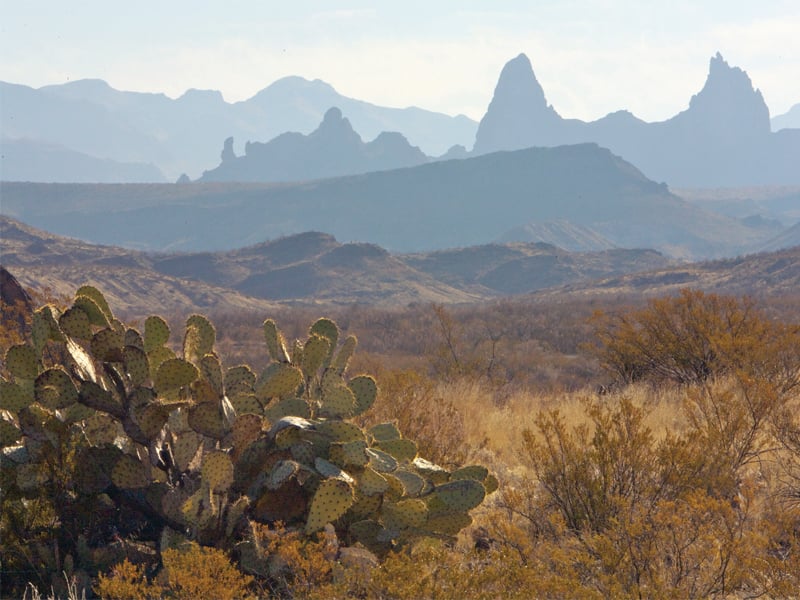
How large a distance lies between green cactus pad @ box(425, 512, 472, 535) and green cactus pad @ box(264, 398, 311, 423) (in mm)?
938

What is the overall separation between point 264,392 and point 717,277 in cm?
6940

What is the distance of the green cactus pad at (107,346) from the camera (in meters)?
4.63

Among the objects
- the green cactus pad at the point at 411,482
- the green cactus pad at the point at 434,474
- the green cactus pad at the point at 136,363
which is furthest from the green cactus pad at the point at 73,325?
the green cactus pad at the point at 434,474

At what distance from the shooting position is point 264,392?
5113 mm

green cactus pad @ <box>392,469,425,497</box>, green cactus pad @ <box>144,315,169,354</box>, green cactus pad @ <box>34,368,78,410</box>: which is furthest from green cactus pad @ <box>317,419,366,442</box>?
green cactus pad @ <box>34,368,78,410</box>

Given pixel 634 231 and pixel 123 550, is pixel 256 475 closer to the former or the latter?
pixel 123 550

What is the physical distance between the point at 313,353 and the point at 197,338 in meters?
0.72

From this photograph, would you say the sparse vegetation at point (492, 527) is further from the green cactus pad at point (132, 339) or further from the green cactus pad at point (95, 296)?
the green cactus pad at point (95, 296)

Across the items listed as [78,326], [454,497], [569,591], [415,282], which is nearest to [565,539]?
[454,497]

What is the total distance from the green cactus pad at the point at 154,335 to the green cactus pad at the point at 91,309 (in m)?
0.24

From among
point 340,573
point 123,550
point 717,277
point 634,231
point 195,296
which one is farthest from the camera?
point 634,231

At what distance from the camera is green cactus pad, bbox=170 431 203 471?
470cm

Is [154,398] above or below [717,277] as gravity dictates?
above

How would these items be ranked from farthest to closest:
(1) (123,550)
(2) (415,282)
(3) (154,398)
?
(2) (415,282) < (3) (154,398) < (1) (123,550)
